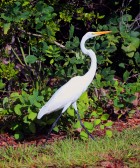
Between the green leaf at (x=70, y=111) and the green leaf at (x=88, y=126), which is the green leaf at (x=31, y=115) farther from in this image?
the green leaf at (x=88, y=126)

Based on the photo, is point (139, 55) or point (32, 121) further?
point (139, 55)

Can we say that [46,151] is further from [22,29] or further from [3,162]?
[22,29]

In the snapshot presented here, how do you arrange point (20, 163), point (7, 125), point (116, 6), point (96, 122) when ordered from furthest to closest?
point (116, 6), point (7, 125), point (96, 122), point (20, 163)

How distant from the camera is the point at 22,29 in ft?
26.0

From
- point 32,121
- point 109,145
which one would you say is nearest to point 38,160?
point 109,145

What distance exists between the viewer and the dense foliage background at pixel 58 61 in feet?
23.9

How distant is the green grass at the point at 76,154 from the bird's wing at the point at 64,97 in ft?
1.33

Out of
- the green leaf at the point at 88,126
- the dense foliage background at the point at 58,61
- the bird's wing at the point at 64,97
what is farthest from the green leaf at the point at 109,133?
the bird's wing at the point at 64,97

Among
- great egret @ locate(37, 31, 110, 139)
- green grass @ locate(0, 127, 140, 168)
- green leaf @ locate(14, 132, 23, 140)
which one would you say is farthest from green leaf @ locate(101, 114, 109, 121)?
green leaf @ locate(14, 132, 23, 140)

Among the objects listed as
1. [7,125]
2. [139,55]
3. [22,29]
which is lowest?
[7,125]

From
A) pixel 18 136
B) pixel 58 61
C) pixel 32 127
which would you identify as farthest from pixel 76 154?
pixel 58 61

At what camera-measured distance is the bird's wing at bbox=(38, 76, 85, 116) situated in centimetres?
664

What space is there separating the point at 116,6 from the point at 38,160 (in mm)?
3865

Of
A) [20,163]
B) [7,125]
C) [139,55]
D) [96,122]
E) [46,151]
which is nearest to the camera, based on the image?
[20,163]
